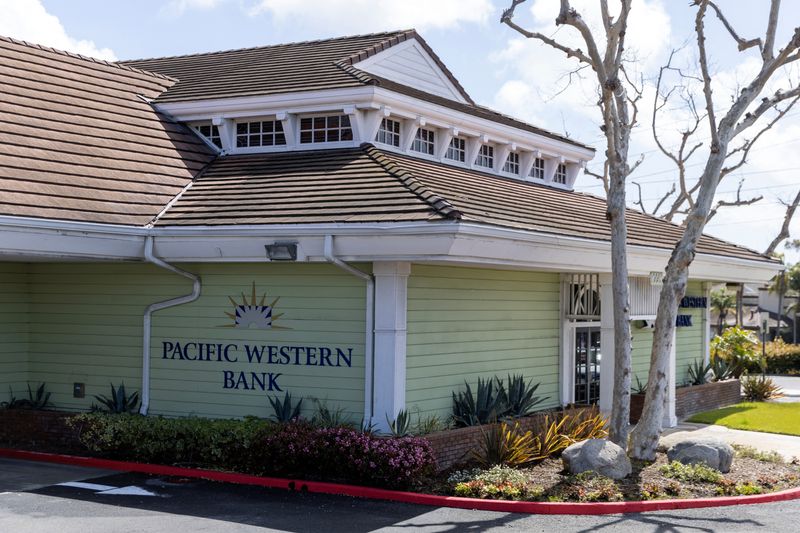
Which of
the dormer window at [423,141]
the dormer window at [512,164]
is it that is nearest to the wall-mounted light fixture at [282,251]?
the dormer window at [423,141]

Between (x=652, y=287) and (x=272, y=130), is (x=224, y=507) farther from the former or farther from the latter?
(x=652, y=287)

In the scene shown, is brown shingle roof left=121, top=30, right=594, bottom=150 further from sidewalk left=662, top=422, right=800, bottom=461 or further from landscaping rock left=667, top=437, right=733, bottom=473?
landscaping rock left=667, top=437, right=733, bottom=473

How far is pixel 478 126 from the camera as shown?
20609 mm

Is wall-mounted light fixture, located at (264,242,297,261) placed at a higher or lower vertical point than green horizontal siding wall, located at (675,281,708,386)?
higher

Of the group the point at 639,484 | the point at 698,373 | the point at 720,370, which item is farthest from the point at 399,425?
the point at 720,370

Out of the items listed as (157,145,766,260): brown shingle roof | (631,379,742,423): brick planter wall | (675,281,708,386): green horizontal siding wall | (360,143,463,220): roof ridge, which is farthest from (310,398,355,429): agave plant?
(675,281,708,386): green horizontal siding wall

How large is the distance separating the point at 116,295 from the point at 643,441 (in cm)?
888

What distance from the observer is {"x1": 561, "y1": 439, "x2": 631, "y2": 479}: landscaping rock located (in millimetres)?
14297

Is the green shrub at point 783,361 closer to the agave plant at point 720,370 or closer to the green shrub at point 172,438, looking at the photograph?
the agave plant at point 720,370

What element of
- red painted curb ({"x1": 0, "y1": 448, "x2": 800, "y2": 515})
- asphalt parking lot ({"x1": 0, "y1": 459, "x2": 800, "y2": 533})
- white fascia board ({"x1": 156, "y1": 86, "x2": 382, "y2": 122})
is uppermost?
white fascia board ({"x1": 156, "y1": 86, "x2": 382, "y2": 122})

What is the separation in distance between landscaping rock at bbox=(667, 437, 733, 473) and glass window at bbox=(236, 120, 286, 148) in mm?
8874

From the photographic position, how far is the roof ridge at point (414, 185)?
13743 mm

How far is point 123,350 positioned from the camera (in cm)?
1691

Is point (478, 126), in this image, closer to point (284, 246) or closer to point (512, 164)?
point (512, 164)
